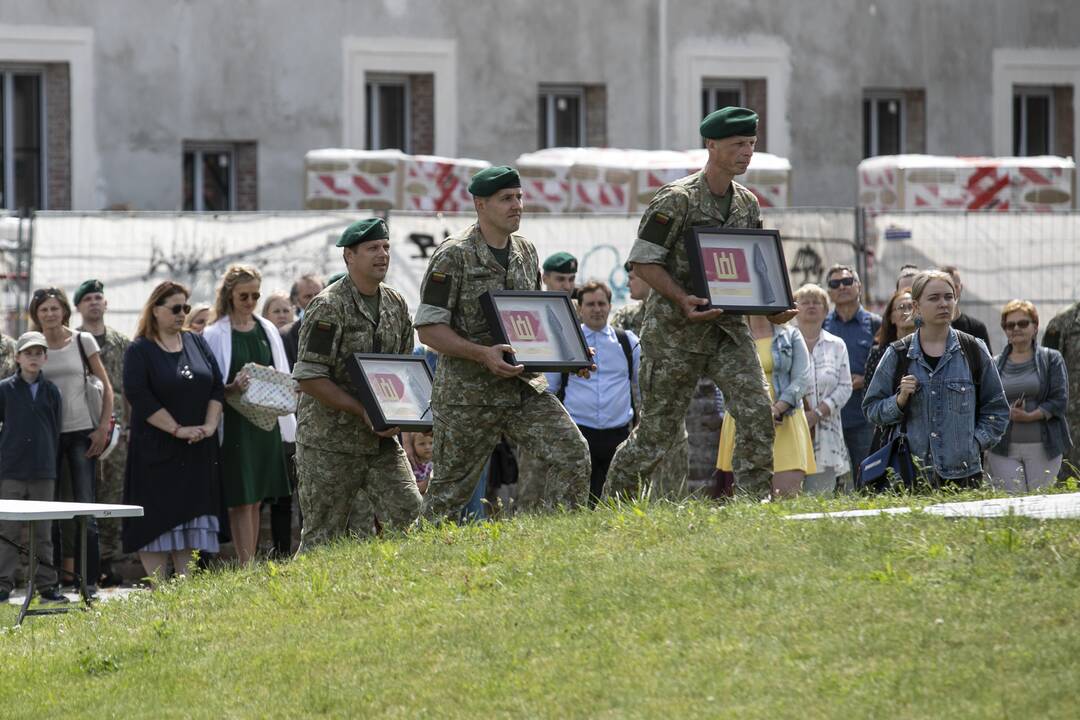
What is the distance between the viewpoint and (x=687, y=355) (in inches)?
396

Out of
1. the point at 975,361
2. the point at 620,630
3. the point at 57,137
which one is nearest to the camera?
the point at 620,630

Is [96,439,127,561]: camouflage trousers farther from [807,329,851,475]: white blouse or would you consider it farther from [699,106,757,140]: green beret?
[699,106,757,140]: green beret

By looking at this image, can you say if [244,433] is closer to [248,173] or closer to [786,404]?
[786,404]

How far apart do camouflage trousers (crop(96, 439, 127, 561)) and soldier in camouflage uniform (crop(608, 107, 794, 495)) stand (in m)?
5.67

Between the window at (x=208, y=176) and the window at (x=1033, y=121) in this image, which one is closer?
the window at (x=208, y=176)

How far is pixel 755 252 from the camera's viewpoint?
10000 mm

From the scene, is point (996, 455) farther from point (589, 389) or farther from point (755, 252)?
point (755, 252)

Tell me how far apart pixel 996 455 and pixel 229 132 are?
1692 centimetres

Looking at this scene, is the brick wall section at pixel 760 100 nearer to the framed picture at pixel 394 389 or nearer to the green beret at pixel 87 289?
the green beret at pixel 87 289

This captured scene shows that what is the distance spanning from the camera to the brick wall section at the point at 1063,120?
32.1 m

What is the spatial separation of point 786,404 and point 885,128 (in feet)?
65.1

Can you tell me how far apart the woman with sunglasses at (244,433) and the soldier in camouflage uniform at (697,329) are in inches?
154

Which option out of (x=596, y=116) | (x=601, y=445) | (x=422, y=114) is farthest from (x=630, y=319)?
(x=596, y=116)

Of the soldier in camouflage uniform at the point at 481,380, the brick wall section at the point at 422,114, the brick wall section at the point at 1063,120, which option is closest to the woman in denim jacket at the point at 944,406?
the soldier in camouflage uniform at the point at 481,380
